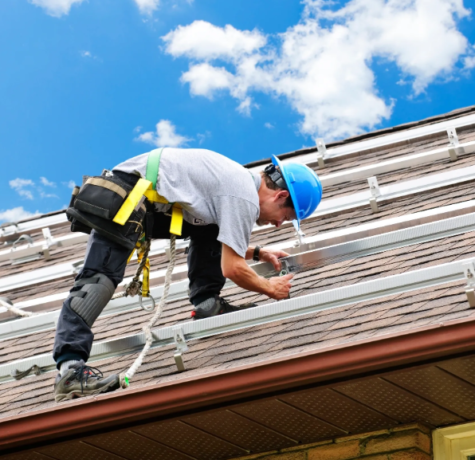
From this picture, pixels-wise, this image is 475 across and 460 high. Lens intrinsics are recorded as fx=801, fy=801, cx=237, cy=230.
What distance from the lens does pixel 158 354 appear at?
487cm

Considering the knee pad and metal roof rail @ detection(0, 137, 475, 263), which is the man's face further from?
metal roof rail @ detection(0, 137, 475, 263)

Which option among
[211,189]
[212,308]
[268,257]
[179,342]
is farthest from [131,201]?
[268,257]

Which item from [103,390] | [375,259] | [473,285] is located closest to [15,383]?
[103,390]

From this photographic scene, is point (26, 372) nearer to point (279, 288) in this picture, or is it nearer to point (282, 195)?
point (279, 288)

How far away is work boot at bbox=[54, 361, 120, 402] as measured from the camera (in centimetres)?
406

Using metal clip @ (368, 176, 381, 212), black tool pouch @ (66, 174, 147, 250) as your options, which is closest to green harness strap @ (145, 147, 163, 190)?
black tool pouch @ (66, 174, 147, 250)

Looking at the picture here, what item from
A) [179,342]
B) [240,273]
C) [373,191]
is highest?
[373,191]

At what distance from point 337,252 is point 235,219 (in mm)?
A: 856

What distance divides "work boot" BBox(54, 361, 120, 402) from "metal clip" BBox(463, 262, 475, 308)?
5.95 feet

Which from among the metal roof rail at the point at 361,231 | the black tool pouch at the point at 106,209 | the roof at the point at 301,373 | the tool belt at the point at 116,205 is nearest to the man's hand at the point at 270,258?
the roof at the point at 301,373

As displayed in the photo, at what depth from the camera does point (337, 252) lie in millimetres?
4770

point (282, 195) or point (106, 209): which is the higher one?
point (282, 195)

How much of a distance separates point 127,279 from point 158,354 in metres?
1.74

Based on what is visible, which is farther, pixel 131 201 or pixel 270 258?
pixel 270 258
